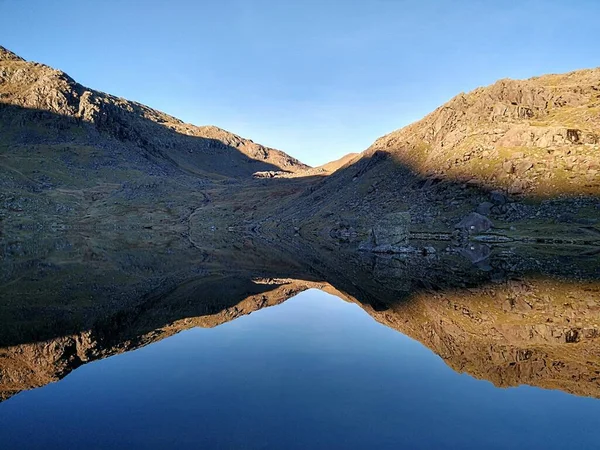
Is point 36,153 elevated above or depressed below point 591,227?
above

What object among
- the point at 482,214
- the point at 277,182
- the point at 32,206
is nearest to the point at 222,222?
the point at 277,182

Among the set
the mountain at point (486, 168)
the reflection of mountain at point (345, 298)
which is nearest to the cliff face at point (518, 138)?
the mountain at point (486, 168)

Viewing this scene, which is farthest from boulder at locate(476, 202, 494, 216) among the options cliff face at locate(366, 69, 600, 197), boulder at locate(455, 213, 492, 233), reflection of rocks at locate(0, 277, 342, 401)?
reflection of rocks at locate(0, 277, 342, 401)

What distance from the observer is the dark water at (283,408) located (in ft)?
38.2

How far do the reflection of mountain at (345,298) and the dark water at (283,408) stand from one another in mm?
1934

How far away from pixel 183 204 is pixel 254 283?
130369 mm

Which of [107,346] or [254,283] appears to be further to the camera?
[254,283]

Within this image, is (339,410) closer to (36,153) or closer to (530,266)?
(530,266)

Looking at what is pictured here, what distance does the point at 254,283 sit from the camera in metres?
41.4

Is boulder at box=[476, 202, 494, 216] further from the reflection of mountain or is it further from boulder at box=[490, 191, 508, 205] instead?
the reflection of mountain

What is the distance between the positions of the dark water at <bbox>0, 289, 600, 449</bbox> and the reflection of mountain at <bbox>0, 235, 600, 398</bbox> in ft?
6.35

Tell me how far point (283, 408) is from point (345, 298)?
20.0 metres

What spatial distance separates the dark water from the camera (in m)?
11.6

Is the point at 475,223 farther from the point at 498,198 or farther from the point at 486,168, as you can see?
the point at 486,168
